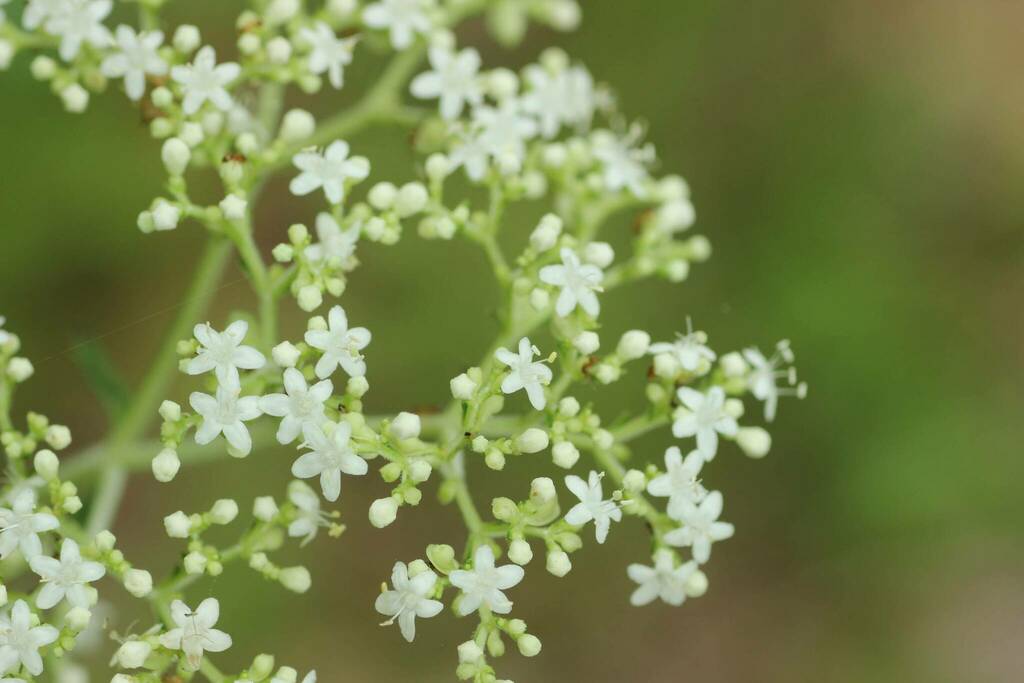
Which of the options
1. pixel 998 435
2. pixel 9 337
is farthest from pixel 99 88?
pixel 998 435

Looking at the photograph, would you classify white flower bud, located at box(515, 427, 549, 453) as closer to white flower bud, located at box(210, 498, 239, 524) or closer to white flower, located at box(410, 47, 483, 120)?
white flower bud, located at box(210, 498, 239, 524)

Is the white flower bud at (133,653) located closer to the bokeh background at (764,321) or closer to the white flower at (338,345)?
the white flower at (338,345)

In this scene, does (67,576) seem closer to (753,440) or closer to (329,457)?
(329,457)

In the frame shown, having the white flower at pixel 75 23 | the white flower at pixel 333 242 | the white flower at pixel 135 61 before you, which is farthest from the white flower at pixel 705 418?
the white flower at pixel 75 23

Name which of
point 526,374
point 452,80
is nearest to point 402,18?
point 452,80

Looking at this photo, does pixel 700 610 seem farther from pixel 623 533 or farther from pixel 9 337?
pixel 9 337

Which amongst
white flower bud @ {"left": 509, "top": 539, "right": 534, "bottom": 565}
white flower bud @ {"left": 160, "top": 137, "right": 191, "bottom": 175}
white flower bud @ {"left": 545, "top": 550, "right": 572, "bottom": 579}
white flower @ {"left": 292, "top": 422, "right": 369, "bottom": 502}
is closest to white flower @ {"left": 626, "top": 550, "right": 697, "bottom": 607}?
white flower bud @ {"left": 545, "top": 550, "right": 572, "bottom": 579}
